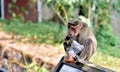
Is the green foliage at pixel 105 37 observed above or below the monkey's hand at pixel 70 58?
below

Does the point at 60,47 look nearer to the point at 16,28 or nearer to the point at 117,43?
the point at 117,43

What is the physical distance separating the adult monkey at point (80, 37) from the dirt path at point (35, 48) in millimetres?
1891

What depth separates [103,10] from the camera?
21.3ft

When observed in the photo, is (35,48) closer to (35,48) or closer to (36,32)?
(35,48)

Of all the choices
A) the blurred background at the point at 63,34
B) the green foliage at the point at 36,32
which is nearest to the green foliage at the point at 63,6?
the blurred background at the point at 63,34

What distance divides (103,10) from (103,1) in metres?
0.16

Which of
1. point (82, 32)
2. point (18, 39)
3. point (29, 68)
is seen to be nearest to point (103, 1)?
point (18, 39)

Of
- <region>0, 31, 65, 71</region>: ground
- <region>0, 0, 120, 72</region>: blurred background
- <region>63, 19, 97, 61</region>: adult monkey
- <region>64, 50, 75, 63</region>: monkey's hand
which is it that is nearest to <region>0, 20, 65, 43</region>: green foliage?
<region>0, 0, 120, 72</region>: blurred background

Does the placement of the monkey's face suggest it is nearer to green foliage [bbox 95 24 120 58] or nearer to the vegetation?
the vegetation

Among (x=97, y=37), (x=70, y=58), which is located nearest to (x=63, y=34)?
(x=97, y=37)

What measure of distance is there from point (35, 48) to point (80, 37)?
2.95 metres

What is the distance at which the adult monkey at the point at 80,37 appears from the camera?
290cm

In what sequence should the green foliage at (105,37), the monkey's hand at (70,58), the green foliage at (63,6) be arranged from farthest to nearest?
the green foliage at (105,37) < the green foliage at (63,6) < the monkey's hand at (70,58)

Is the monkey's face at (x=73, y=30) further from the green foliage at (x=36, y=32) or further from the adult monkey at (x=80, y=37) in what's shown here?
the green foliage at (x=36, y=32)
